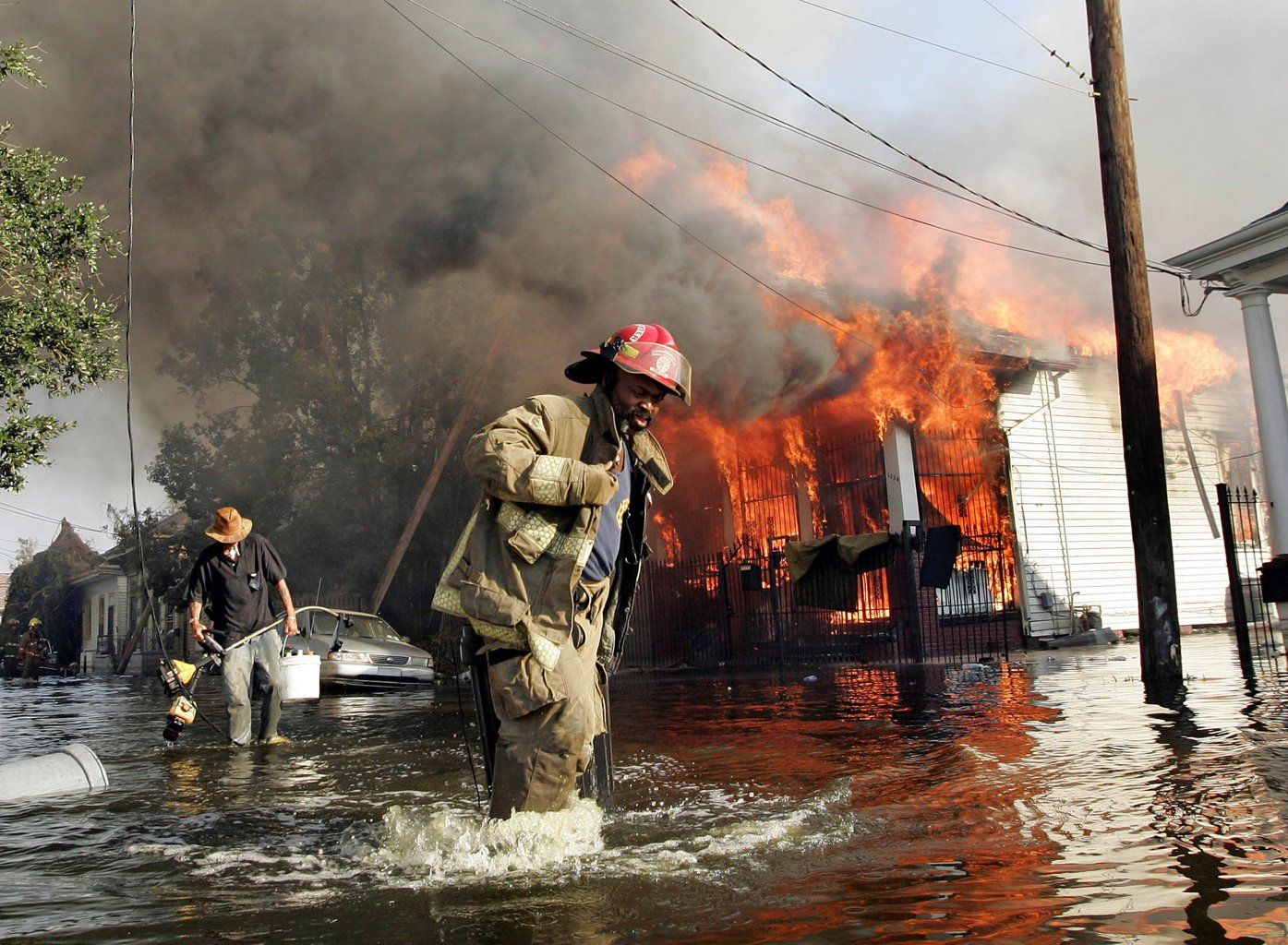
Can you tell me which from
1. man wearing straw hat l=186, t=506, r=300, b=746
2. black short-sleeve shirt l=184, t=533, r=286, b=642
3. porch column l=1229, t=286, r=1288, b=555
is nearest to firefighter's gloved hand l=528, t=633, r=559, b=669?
man wearing straw hat l=186, t=506, r=300, b=746

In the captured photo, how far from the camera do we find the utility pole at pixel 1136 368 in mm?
8398

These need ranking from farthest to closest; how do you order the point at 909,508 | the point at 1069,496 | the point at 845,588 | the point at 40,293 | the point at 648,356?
the point at 1069,496 → the point at 909,508 → the point at 845,588 → the point at 40,293 → the point at 648,356

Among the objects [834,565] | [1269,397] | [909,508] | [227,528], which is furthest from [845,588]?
[227,528]

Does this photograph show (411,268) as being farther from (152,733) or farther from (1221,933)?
(1221,933)

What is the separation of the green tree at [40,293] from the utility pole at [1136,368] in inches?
397

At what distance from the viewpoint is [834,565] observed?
1542 centimetres

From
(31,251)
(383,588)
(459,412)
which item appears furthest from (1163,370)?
(31,251)

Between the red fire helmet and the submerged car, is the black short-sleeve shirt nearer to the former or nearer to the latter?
the red fire helmet

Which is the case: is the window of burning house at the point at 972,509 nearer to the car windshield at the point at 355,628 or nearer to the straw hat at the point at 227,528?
the car windshield at the point at 355,628

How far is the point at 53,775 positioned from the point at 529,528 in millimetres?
3359

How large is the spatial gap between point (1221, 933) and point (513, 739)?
6.40 ft

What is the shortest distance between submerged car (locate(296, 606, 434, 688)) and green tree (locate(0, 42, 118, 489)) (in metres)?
4.14

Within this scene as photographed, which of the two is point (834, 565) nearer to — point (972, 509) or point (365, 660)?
point (972, 509)

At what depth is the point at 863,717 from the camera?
24.4 feet
